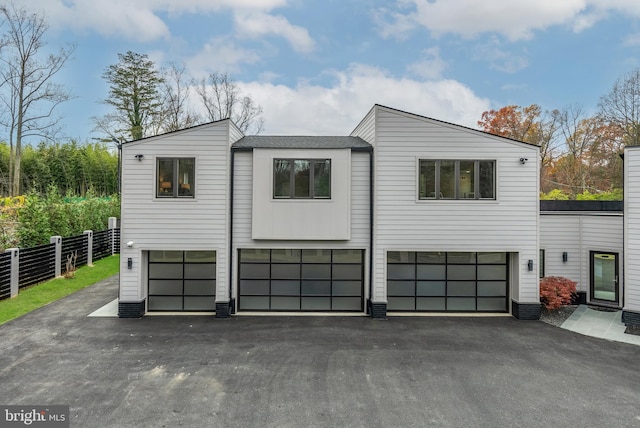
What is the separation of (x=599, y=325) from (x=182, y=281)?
1206 cm

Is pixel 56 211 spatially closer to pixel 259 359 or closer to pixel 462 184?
pixel 259 359

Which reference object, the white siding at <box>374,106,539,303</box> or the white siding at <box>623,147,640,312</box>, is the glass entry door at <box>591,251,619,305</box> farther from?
the white siding at <box>374,106,539,303</box>

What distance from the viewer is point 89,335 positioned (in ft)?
26.5

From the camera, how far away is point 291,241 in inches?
380

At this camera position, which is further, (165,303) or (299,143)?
(299,143)

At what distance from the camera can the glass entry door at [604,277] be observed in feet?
34.6

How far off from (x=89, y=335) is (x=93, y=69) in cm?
2315

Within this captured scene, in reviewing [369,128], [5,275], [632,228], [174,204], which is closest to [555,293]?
[632,228]

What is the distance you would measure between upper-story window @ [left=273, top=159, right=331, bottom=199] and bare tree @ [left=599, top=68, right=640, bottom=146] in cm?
2329

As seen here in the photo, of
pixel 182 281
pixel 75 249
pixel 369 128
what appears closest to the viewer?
pixel 182 281

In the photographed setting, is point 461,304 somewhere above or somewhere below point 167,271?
below

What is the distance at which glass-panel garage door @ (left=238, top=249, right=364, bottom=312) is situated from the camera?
10.1m

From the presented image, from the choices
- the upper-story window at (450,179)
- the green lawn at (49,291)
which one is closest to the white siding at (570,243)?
the upper-story window at (450,179)

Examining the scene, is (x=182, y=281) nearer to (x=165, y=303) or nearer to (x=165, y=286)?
(x=165, y=286)
